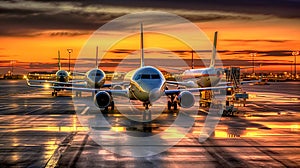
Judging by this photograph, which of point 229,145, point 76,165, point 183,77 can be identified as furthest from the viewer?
point 183,77

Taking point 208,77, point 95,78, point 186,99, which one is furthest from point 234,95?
point 95,78

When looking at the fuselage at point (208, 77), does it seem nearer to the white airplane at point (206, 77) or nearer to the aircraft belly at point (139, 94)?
the white airplane at point (206, 77)

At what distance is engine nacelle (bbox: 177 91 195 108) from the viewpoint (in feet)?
118

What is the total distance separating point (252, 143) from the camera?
18297mm

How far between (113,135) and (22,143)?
14.7 ft

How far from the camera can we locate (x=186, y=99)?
36.0 meters

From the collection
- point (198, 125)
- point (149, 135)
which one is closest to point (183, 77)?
point (198, 125)

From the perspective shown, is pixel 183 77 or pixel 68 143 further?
pixel 183 77

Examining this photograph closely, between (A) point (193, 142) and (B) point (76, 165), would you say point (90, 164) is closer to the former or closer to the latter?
(B) point (76, 165)

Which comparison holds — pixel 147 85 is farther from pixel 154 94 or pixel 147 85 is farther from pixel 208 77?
pixel 208 77

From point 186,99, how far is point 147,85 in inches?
334

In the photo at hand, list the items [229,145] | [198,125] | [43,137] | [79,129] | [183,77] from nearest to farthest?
[229,145]
[43,137]
[79,129]
[198,125]
[183,77]

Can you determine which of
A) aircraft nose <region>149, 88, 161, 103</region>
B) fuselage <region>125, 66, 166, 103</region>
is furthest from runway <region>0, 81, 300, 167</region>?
fuselage <region>125, 66, 166, 103</region>

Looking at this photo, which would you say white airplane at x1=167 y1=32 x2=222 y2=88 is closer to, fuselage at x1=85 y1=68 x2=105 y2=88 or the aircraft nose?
fuselage at x1=85 y1=68 x2=105 y2=88
